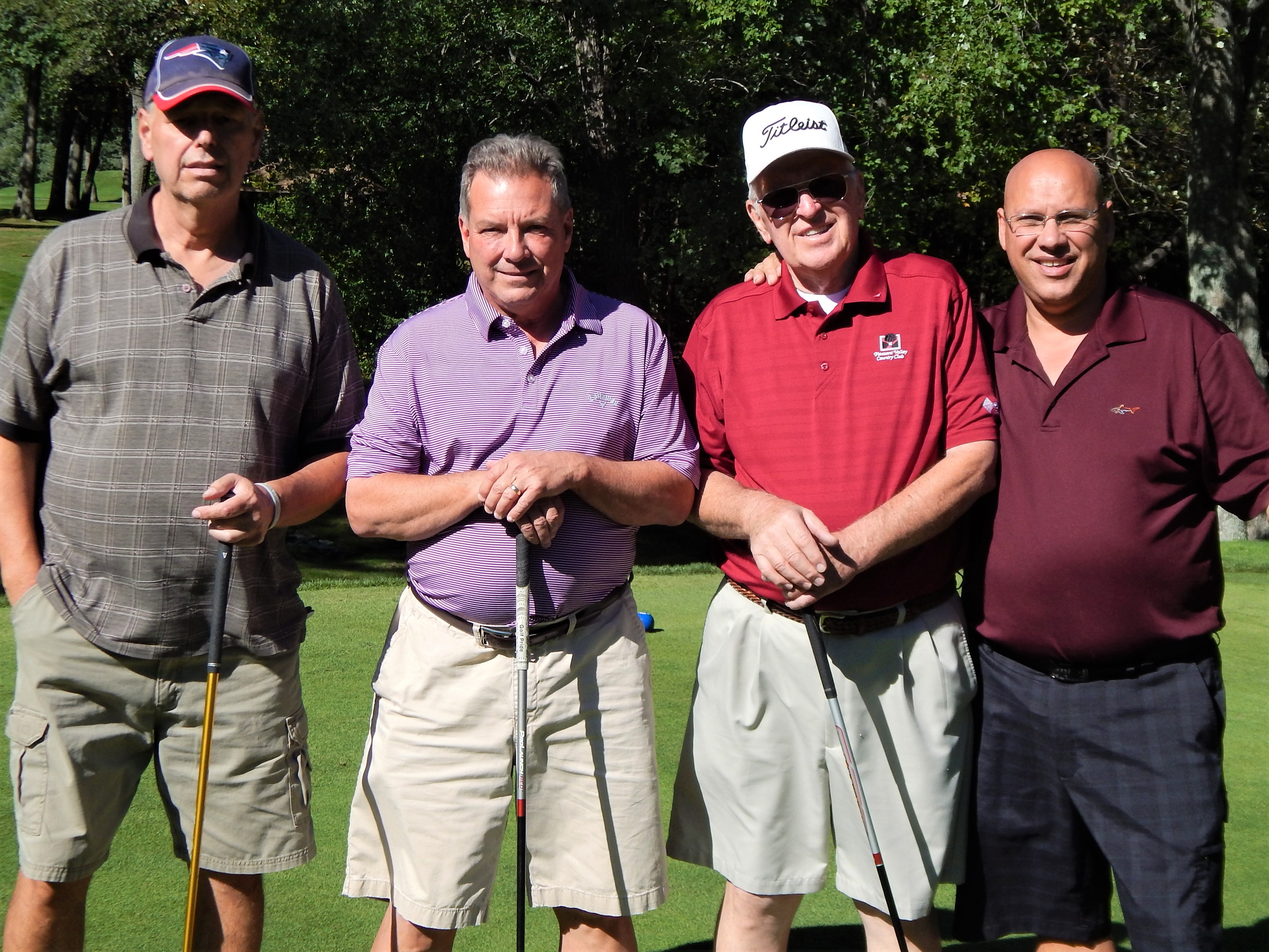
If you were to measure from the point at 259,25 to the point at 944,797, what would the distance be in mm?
15621

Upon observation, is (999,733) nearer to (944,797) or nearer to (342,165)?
(944,797)

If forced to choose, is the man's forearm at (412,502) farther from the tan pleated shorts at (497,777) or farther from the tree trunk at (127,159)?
the tree trunk at (127,159)

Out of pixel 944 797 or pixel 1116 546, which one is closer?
pixel 1116 546

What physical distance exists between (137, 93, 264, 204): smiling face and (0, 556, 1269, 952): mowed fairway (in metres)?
1.47

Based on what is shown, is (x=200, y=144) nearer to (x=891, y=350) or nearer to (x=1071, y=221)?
(x=891, y=350)

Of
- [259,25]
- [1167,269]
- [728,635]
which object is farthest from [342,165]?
[728,635]

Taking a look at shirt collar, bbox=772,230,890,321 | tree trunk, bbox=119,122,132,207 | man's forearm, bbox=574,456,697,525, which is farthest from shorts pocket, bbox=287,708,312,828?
tree trunk, bbox=119,122,132,207

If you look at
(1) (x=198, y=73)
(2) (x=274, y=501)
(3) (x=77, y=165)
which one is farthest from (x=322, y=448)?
(3) (x=77, y=165)

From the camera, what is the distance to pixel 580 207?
1524 centimetres

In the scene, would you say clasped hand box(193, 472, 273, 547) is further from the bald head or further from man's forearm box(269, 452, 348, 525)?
the bald head

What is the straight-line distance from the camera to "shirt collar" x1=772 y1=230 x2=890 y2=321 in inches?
110

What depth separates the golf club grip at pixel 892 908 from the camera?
8.74 feet

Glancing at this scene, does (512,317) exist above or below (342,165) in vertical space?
below

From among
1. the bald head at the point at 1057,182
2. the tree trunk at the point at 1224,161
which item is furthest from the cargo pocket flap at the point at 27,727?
the tree trunk at the point at 1224,161
